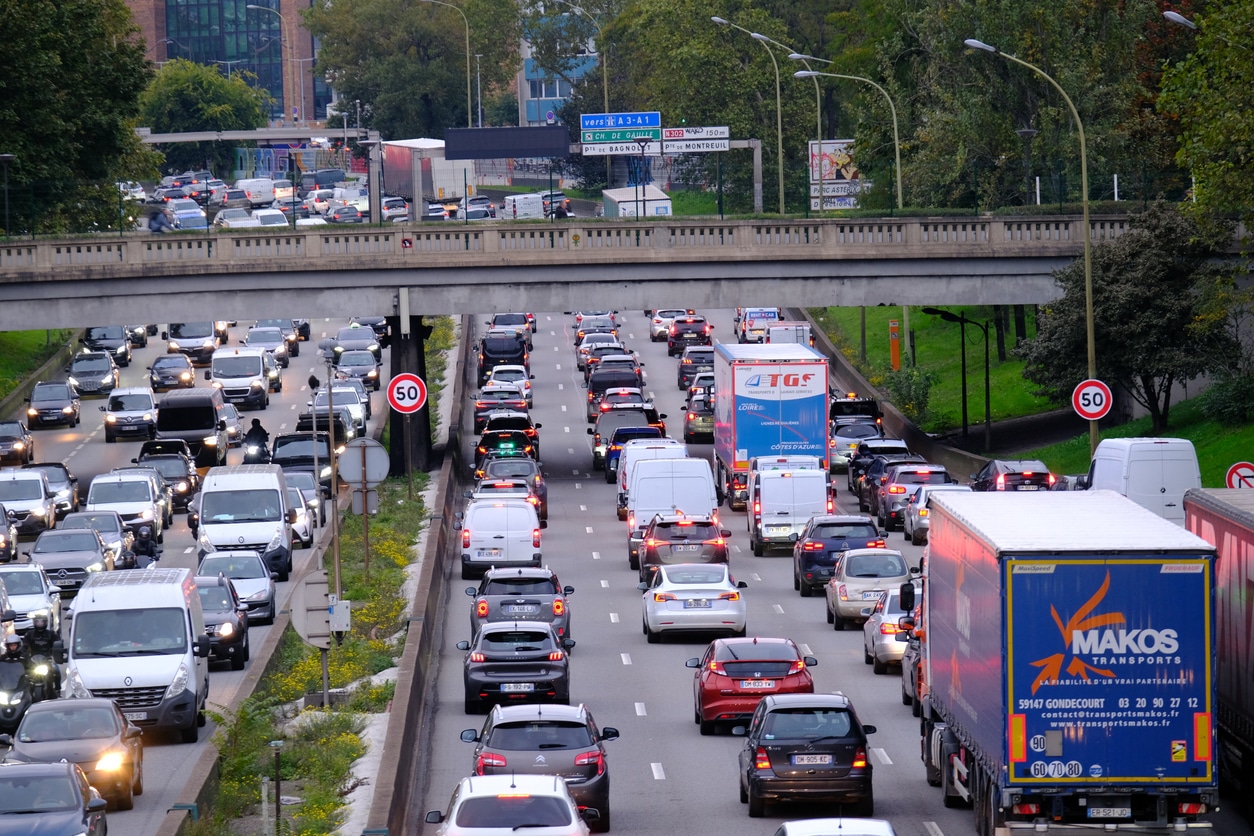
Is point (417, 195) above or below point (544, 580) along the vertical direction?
above

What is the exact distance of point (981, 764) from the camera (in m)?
18.2

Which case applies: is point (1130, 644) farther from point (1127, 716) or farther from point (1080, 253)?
point (1080, 253)

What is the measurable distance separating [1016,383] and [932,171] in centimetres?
850

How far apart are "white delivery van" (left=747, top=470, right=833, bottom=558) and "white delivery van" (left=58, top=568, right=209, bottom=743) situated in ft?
55.1

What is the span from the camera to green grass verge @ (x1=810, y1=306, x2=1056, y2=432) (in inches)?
2473

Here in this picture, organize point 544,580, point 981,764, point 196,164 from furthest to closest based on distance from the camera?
point 196,164, point 544,580, point 981,764

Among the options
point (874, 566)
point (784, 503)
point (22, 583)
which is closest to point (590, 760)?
point (874, 566)

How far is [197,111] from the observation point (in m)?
157

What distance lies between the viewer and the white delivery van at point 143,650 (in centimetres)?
2506

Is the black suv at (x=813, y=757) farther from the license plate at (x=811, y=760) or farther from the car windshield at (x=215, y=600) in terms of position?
the car windshield at (x=215, y=600)

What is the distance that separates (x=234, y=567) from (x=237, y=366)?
107 feet

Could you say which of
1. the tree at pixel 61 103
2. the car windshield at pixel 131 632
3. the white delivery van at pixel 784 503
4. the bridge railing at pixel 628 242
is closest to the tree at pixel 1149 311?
the bridge railing at pixel 628 242

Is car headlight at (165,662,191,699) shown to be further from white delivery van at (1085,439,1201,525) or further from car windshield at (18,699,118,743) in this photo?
white delivery van at (1085,439,1201,525)

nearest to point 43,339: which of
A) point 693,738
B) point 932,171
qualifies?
point 932,171
